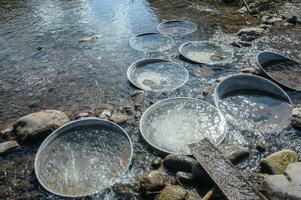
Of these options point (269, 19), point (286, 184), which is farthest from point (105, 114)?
point (269, 19)

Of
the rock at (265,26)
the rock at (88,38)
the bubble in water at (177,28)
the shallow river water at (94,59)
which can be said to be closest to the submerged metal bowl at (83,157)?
the shallow river water at (94,59)

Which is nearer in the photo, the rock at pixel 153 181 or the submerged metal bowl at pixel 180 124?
the rock at pixel 153 181

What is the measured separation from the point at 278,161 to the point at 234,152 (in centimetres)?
63

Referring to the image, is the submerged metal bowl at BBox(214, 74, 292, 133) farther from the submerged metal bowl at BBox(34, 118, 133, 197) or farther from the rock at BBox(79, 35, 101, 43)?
the rock at BBox(79, 35, 101, 43)

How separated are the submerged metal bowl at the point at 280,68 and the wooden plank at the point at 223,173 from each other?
272 cm

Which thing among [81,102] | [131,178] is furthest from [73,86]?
[131,178]

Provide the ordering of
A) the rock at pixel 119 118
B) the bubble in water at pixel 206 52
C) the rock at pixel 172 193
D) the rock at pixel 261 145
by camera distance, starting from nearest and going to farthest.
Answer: the rock at pixel 172 193
the rock at pixel 261 145
the rock at pixel 119 118
the bubble in water at pixel 206 52

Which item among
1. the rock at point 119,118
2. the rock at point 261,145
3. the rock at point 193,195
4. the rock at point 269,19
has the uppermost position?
the rock at point 269,19

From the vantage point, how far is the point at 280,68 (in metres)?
6.51

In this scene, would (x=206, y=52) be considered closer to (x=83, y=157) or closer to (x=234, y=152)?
(x=234, y=152)

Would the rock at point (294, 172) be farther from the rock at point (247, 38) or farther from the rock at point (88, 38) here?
the rock at point (88, 38)

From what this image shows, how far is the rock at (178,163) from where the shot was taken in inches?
167

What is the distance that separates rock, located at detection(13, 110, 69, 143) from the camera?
496cm

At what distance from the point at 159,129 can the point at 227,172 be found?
1601mm
